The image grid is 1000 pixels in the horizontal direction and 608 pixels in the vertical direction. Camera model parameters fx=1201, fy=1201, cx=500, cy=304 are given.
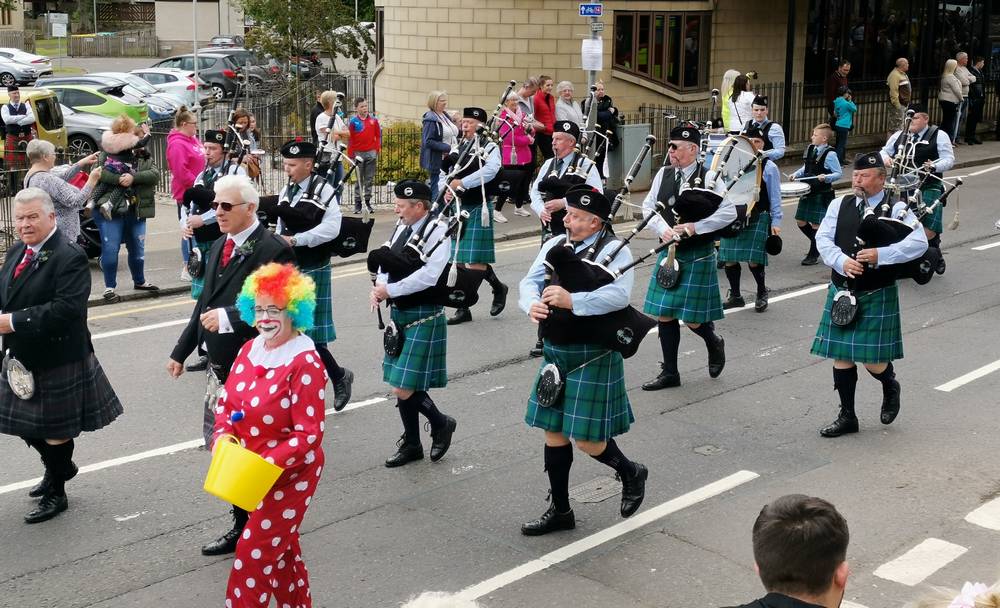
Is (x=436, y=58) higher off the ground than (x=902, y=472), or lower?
higher

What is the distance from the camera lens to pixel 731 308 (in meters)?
11.8

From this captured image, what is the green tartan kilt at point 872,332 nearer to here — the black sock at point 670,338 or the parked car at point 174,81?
the black sock at point 670,338

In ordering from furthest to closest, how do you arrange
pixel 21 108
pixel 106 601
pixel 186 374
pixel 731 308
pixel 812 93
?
pixel 812 93
pixel 21 108
pixel 731 308
pixel 186 374
pixel 106 601

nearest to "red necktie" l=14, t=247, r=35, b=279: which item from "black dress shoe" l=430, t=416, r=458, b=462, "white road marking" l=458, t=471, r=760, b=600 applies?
"black dress shoe" l=430, t=416, r=458, b=462

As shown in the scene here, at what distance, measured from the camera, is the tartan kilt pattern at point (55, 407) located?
6457mm

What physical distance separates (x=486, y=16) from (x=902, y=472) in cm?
1545

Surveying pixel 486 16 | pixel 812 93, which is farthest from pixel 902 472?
pixel 812 93

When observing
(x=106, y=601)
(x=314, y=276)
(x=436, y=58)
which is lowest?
(x=106, y=601)

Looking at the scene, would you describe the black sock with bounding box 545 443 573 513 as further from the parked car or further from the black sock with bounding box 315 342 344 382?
the parked car

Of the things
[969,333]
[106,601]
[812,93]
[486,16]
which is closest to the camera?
[106,601]

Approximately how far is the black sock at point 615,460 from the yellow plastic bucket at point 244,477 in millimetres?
2153

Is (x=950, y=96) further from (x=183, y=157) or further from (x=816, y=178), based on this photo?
(x=183, y=157)

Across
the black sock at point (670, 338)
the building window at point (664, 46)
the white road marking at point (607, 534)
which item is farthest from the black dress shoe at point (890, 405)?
the building window at point (664, 46)

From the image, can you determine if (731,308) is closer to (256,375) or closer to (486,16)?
(256,375)
